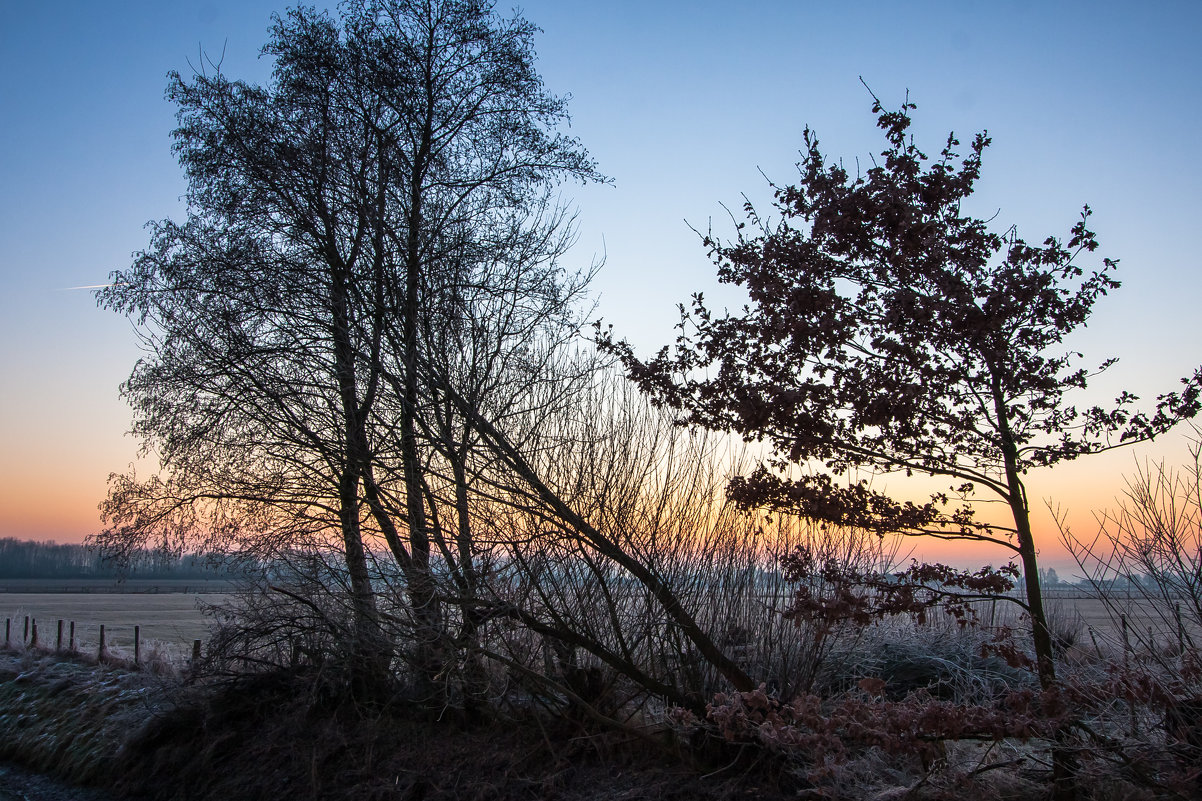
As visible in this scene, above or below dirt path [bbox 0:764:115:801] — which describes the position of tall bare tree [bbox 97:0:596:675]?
above

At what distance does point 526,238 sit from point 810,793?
751 centimetres

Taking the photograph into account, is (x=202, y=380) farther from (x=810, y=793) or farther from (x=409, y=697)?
(x=810, y=793)

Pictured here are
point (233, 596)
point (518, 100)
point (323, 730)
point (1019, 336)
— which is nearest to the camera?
point (1019, 336)

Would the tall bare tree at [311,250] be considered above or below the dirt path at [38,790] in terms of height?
above

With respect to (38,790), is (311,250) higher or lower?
higher

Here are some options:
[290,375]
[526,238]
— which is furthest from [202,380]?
[526,238]

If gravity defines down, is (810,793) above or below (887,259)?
below

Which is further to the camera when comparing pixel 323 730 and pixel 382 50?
pixel 382 50

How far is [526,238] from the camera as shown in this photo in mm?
10773

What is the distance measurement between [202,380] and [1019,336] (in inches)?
408

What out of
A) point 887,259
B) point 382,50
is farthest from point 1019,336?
point 382,50

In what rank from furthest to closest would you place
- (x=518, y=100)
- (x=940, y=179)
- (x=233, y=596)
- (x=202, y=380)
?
1. (x=518, y=100)
2. (x=202, y=380)
3. (x=233, y=596)
4. (x=940, y=179)

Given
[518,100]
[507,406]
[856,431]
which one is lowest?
[856,431]

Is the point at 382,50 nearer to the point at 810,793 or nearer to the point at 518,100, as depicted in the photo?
the point at 518,100
